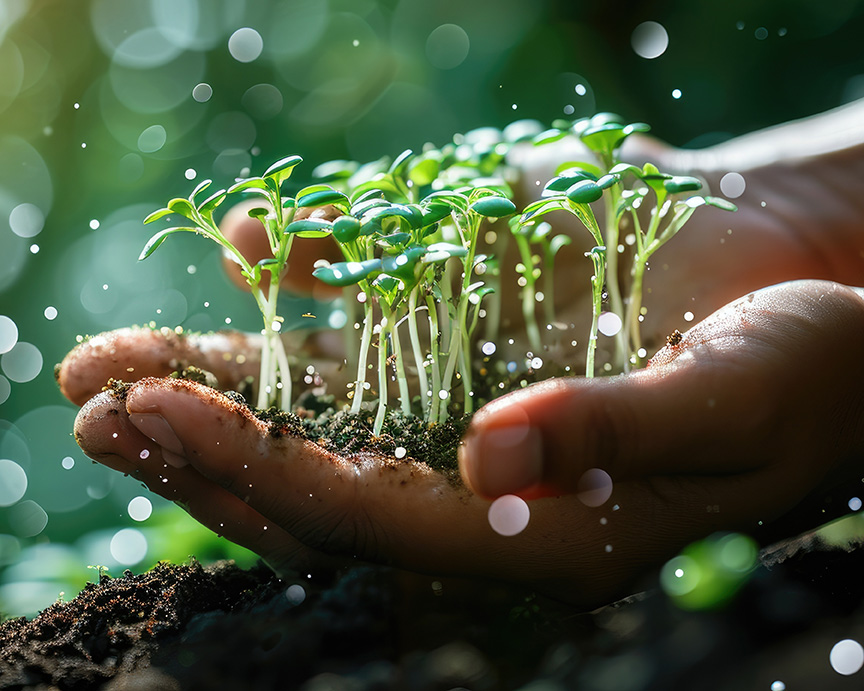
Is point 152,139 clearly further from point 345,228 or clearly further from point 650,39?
point 650,39

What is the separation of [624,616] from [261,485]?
35 centimetres

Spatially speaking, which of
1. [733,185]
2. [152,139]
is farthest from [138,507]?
[733,185]

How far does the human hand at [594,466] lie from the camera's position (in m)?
0.50

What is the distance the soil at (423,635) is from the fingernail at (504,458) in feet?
0.47

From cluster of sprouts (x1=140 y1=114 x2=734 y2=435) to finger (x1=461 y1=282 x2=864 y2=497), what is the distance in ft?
0.72

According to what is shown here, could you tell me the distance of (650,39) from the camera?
6.39 ft

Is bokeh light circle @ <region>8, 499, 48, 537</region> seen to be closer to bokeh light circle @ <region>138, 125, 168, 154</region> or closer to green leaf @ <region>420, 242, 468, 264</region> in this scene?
bokeh light circle @ <region>138, 125, 168, 154</region>

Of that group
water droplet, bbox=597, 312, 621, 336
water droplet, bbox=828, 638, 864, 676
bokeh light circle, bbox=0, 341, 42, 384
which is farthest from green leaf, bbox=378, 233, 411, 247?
bokeh light circle, bbox=0, 341, 42, 384

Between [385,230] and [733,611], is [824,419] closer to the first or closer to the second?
[733,611]

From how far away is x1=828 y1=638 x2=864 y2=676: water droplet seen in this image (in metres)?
0.39

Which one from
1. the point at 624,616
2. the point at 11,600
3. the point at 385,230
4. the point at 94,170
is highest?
the point at 94,170

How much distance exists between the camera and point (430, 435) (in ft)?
2.35

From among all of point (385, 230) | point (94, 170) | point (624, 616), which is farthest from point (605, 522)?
point (94, 170)

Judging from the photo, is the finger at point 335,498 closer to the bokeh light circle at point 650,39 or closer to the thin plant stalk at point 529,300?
the thin plant stalk at point 529,300
